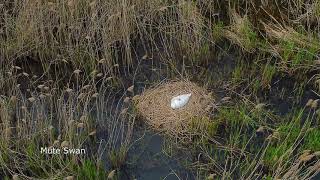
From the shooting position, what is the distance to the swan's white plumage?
345 centimetres

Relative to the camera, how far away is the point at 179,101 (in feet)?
11.4

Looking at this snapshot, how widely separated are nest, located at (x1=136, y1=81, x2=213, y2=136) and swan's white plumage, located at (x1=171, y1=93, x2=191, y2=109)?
25 millimetres

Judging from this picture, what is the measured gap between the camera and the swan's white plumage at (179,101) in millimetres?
3454

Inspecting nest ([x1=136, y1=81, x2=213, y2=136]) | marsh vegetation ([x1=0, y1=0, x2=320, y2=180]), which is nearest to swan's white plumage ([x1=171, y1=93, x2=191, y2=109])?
nest ([x1=136, y1=81, x2=213, y2=136])

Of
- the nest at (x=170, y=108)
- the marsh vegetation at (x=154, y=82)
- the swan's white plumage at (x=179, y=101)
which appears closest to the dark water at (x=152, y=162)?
the marsh vegetation at (x=154, y=82)

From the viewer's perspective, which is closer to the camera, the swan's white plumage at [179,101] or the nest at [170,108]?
the nest at [170,108]

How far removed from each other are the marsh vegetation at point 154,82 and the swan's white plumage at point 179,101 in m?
0.21

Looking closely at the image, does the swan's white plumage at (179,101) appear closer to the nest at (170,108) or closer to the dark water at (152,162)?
the nest at (170,108)

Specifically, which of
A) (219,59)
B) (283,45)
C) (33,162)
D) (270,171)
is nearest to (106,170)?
(33,162)

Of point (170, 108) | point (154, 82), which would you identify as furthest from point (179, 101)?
point (154, 82)

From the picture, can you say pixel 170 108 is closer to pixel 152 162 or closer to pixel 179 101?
pixel 179 101

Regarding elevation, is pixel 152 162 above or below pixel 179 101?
below

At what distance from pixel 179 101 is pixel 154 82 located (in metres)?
0.35

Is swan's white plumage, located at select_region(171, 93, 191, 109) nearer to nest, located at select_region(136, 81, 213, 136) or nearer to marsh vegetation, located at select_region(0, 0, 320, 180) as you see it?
nest, located at select_region(136, 81, 213, 136)
